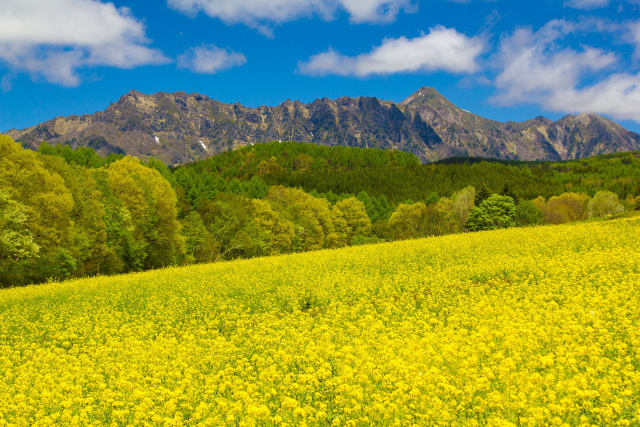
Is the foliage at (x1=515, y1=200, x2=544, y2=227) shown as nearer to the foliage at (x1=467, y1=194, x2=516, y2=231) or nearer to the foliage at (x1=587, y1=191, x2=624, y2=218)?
the foliage at (x1=467, y1=194, x2=516, y2=231)

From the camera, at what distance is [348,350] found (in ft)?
32.4

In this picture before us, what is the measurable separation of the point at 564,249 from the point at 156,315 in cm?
2193

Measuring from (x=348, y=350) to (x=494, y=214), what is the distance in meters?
77.8

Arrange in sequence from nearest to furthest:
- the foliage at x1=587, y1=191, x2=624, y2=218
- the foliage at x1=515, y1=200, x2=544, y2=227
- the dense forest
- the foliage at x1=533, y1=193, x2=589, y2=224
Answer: the dense forest < the foliage at x1=515, y1=200, x2=544, y2=227 < the foliage at x1=533, y1=193, x2=589, y2=224 < the foliage at x1=587, y1=191, x2=624, y2=218

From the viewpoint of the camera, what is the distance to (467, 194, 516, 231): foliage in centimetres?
7994

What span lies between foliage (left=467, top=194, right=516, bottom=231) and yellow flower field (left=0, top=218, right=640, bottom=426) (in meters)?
60.5

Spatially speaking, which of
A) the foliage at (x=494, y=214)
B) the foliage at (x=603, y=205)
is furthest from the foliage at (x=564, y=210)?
the foliage at (x=494, y=214)

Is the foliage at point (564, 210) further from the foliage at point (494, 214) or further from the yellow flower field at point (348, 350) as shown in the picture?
the yellow flower field at point (348, 350)

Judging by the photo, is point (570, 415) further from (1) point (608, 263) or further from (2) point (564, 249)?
(2) point (564, 249)

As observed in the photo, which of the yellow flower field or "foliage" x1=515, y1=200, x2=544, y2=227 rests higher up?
the yellow flower field

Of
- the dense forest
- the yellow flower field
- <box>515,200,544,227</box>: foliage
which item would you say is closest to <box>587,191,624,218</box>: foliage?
<box>515,200,544,227</box>: foliage

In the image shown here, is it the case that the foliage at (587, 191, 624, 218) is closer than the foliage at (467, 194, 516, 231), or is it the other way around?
the foliage at (467, 194, 516, 231)

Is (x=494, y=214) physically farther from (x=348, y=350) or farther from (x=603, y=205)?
(x=348, y=350)

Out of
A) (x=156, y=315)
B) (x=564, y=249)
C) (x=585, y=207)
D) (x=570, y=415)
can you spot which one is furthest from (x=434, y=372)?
(x=585, y=207)
